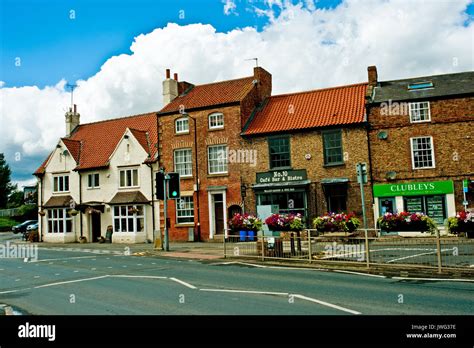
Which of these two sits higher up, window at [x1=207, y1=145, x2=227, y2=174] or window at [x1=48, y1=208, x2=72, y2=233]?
window at [x1=207, y1=145, x2=227, y2=174]

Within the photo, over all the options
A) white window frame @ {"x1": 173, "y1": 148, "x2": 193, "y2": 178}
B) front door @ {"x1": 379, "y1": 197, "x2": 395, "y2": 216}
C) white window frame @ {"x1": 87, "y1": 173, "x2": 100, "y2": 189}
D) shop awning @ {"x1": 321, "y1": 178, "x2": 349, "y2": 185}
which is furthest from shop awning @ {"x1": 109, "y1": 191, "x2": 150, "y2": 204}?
front door @ {"x1": 379, "y1": 197, "x2": 395, "y2": 216}

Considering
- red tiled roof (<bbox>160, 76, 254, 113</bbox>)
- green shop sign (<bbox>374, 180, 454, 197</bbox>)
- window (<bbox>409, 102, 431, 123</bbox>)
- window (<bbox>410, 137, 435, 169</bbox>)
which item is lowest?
green shop sign (<bbox>374, 180, 454, 197</bbox>)

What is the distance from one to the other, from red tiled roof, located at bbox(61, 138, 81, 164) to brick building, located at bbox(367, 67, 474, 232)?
25098 mm

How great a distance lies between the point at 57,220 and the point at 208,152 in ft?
51.9

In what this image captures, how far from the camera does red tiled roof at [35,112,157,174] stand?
3541 cm

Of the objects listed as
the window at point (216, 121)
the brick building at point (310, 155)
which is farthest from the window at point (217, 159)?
the brick building at point (310, 155)

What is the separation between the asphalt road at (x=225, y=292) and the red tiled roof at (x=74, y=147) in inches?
906

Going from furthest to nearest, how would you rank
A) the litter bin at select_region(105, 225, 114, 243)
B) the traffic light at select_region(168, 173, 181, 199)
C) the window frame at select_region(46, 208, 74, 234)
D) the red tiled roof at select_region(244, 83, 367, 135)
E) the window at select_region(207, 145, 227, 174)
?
1. the window frame at select_region(46, 208, 74, 234)
2. the litter bin at select_region(105, 225, 114, 243)
3. the window at select_region(207, 145, 227, 174)
4. the red tiled roof at select_region(244, 83, 367, 135)
5. the traffic light at select_region(168, 173, 181, 199)

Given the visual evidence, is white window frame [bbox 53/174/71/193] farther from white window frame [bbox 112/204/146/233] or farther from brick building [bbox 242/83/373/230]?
brick building [bbox 242/83/373/230]

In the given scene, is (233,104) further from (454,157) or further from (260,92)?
(454,157)

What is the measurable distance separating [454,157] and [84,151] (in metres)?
29.6

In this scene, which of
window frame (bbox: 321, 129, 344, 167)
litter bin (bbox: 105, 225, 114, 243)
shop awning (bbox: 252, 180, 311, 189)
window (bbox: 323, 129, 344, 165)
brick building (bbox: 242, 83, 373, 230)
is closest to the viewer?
brick building (bbox: 242, 83, 373, 230)

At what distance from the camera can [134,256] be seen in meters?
21.9

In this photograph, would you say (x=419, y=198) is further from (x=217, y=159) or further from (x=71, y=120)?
(x=71, y=120)
